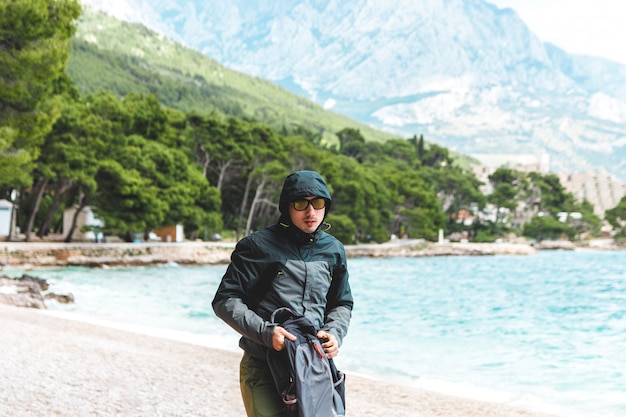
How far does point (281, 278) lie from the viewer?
254cm

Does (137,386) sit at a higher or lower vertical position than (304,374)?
lower

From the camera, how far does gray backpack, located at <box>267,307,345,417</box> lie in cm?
232

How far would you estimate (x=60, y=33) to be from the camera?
731 inches

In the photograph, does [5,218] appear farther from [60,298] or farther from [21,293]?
[21,293]

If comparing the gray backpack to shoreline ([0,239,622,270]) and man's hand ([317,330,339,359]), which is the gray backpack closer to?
man's hand ([317,330,339,359])

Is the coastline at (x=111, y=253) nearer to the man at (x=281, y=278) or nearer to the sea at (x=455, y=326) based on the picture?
the sea at (x=455, y=326)

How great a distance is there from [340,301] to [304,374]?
1.37 feet

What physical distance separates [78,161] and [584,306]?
20.9 metres

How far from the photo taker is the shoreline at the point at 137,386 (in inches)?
212

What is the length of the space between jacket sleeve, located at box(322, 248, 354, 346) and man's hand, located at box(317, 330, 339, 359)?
0.11 m

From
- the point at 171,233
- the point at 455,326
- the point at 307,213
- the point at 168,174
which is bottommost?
the point at 455,326

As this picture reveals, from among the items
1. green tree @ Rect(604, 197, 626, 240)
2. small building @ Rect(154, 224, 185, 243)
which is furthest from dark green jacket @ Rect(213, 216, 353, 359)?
green tree @ Rect(604, 197, 626, 240)

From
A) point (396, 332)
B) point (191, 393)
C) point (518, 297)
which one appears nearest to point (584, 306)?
point (518, 297)

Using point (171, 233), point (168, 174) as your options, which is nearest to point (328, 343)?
point (168, 174)
